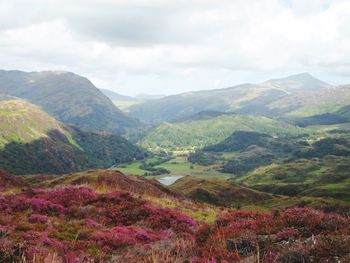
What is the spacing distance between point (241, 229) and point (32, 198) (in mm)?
15963

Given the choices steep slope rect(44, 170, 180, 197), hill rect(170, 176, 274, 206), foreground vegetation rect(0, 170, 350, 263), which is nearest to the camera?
foreground vegetation rect(0, 170, 350, 263)

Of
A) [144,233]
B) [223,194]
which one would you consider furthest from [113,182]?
[223,194]

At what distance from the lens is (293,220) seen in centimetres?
1681

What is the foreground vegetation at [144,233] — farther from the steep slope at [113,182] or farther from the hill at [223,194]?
the hill at [223,194]

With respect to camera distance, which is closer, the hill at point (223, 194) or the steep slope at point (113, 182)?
the steep slope at point (113, 182)

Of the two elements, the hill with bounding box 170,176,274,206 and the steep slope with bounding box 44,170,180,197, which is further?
the hill with bounding box 170,176,274,206

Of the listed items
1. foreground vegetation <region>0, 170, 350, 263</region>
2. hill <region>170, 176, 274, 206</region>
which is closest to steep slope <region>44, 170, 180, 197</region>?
foreground vegetation <region>0, 170, 350, 263</region>

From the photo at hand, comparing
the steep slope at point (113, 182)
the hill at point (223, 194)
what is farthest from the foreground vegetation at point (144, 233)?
the hill at point (223, 194)

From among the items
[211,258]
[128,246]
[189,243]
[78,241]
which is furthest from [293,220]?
[78,241]

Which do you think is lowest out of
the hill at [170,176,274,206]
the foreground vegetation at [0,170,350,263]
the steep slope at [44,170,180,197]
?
the hill at [170,176,274,206]

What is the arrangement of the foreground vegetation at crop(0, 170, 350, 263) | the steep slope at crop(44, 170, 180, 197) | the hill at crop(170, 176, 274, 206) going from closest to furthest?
1. the foreground vegetation at crop(0, 170, 350, 263)
2. the steep slope at crop(44, 170, 180, 197)
3. the hill at crop(170, 176, 274, 206)

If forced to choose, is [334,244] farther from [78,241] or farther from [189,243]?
[78,241]

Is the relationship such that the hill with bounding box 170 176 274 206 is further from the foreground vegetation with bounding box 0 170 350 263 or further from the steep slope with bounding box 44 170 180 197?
the foreground vegetation with bounding box 0 170 350 263

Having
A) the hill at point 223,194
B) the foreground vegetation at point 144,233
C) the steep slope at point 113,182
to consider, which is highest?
the foreground vegetation at point 144,233
